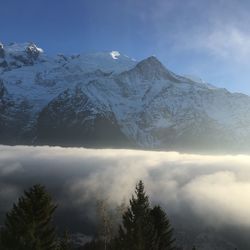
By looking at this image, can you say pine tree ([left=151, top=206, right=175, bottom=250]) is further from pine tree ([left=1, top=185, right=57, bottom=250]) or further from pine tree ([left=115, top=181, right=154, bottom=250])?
pine tree ([left=1, top=185, right=57, bottom=250])

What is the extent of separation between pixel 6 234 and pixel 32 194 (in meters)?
4.02

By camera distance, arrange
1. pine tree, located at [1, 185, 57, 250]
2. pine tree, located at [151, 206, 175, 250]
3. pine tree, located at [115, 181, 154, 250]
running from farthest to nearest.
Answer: pine tree, located at [151, 206, 175, 250]
pine tree, located at [115, 181, 154, 250]
pine tree, located at [1, 185, 57, 250]

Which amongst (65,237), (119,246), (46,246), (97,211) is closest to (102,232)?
(97,211)

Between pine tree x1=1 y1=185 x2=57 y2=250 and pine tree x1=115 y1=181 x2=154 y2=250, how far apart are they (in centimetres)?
1124

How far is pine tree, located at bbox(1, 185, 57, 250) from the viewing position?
49969 mm

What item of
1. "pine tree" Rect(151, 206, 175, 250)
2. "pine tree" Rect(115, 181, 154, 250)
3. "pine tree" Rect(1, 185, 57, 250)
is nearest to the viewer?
"pine tree" Rect(1, 185, 57, 250)

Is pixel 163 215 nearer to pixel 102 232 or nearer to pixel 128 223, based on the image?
pixel 128 223

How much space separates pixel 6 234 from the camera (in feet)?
163

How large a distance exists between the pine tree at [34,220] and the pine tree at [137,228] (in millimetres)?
11238

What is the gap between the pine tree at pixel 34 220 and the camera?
164 ft

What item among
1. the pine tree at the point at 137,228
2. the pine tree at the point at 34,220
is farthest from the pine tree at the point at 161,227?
the pine tree at the point at 34,220

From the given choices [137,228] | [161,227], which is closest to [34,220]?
[137,228]

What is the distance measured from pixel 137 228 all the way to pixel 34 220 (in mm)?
14103

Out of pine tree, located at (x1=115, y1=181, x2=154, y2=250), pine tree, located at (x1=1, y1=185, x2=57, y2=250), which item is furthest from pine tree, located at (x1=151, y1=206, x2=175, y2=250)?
pine tree, located at (x1=1, y1=185, x2=57, y2=250)
